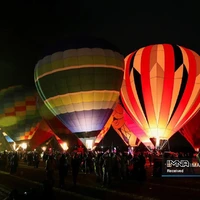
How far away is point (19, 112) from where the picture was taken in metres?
A: 39.2

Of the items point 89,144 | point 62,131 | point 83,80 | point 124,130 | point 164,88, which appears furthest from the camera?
point 124,130

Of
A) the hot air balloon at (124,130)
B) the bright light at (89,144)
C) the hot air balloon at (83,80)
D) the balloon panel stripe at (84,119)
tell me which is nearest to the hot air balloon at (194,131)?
the hot air balloon at (124,130)

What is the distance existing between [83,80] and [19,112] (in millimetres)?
16561

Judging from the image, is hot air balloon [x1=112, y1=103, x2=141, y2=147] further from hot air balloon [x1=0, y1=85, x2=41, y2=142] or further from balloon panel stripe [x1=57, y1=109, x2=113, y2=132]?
balloon panel stripe [x1=57, y1=109, x2=113, y2=132]

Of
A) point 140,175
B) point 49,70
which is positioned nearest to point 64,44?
point 49,70

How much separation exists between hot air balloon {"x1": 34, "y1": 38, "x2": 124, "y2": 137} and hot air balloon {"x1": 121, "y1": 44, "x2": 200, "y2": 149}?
171 cm

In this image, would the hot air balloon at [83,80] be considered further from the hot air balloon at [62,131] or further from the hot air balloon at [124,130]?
the hot air balloon at [124,130]

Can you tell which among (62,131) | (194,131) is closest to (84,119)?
(62,131)

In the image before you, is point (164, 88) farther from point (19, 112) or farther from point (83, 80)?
point (19, 112)

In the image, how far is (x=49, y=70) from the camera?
25.0 metres

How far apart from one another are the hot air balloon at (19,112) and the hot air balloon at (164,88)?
644 inches

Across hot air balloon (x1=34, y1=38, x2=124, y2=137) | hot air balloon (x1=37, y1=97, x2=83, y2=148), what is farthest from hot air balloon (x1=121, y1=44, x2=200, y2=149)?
hot air balloon (x1=37, y1=97, x2=83, y2=148)

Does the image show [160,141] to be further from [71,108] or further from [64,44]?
[64,44]

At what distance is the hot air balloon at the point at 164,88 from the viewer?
2541 cm
